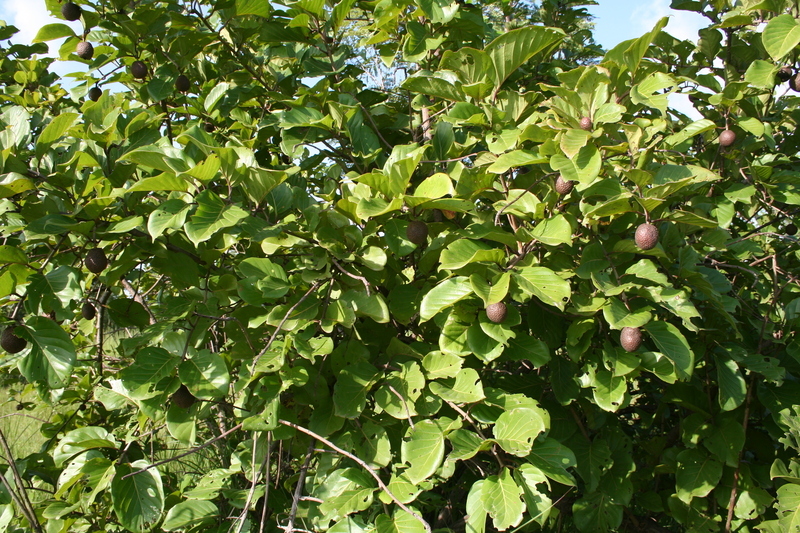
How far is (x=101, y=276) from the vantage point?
5.82 feet

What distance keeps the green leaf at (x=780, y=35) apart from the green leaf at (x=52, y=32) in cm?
257

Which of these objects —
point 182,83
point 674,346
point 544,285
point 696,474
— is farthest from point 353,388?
point 182,83

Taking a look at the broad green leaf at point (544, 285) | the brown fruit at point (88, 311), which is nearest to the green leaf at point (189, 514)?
the brown fruit at point (88, 311)

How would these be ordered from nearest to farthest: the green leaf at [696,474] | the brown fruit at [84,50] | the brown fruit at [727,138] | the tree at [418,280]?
the tree at [418,280] < the green leaf at [696,474] < the brown fruit at [727,138] < the brown fruit at [84,50]

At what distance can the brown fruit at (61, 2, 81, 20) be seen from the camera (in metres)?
2.26

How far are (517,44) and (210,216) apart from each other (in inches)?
40.0

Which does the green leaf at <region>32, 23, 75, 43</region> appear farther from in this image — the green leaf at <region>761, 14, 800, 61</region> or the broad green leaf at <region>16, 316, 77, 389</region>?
the green leaf at <region>761, 14, 800, 61</region>

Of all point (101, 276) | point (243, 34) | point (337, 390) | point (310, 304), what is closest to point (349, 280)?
point (310, 304)

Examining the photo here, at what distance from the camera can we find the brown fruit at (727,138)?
2129 millimetres

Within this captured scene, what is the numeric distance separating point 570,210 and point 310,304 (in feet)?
2.75

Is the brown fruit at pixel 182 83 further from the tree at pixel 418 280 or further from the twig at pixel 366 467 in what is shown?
the twig at pixel 366 467

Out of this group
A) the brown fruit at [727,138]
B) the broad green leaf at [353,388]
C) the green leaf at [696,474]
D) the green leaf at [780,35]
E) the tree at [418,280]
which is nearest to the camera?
the tree at [418,280]

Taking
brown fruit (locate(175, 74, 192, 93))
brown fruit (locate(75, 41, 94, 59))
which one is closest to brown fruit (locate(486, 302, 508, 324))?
brown fruit (locate(175, 74, 192, 93))

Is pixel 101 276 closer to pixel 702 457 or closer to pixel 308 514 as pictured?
pixel 308 514
